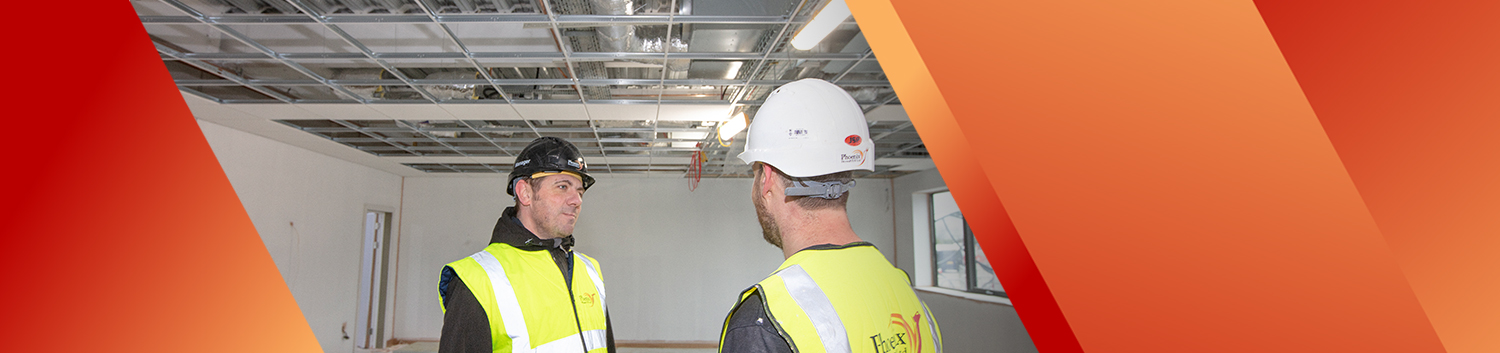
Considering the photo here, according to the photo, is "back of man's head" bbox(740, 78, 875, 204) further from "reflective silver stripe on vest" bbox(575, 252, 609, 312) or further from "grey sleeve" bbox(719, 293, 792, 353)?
"reflective silver stripe on vest" bbox(575, 252, 609, 312)

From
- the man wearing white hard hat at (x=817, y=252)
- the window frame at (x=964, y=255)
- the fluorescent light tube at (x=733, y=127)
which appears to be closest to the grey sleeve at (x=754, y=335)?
the man wearing white hard hat at (x=817, y=252)

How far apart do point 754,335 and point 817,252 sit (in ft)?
0.52

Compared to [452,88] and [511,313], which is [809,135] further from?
[452,88]

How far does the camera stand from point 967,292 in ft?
23.4

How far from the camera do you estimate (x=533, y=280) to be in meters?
1.79

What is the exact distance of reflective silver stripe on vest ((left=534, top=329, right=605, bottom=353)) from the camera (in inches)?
68.4

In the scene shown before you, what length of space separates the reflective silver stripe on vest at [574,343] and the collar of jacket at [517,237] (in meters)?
0.28

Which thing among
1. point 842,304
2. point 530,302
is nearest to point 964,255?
point 530,302

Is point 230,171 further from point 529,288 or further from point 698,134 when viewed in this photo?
point 529,288

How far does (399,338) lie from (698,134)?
540 centimetres

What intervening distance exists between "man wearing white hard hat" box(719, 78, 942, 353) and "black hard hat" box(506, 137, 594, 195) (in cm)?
105

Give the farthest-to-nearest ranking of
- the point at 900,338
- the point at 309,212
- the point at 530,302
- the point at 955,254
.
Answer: the point at 955,254
the point at 309,212
the point at 530,302
the point at 900,338

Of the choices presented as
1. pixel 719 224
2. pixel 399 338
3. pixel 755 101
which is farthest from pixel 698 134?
pixel 399 338

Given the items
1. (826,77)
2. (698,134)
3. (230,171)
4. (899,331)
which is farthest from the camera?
(698,134)
